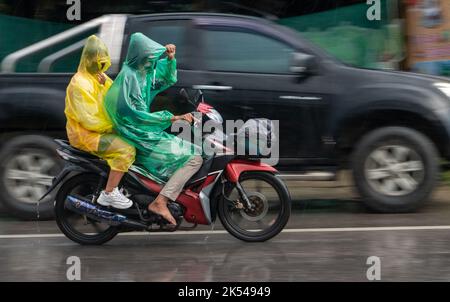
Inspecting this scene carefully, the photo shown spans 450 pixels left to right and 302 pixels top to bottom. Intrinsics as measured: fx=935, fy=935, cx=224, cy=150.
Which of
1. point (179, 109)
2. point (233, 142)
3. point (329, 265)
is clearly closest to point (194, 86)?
point (179, 109)

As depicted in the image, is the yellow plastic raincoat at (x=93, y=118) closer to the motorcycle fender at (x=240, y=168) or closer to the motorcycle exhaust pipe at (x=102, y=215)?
the motorcycle exhaust pipe at (x=102, y=215)

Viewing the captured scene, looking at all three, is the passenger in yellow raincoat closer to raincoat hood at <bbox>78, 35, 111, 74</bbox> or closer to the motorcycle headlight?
raincoat hood at <bbox>78, 35, 111, 74</bbox>

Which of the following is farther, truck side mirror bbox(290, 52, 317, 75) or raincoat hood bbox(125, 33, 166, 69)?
truck side mirror bbox(290, 52, 317, 75)

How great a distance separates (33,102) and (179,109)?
1.40 m

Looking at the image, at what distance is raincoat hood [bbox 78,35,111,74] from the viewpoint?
7551 mm

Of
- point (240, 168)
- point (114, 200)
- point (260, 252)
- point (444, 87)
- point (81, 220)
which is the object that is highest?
point (444, 87)

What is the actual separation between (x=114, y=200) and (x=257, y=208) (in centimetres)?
115

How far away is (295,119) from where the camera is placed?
29.6 ft

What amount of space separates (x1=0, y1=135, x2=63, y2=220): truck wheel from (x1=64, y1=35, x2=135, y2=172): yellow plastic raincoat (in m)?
1.48

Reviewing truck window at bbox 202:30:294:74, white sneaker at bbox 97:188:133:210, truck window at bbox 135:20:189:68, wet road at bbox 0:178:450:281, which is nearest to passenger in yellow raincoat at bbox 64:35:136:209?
white sneaker at bbox 97:188:133:210

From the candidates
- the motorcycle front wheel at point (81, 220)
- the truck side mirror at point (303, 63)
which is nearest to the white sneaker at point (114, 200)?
the motorcycle front wheel at point (81, 220)

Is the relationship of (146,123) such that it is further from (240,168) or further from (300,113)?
(300,113)

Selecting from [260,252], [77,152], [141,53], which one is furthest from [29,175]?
[260,252]

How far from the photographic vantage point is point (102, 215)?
752 cm
